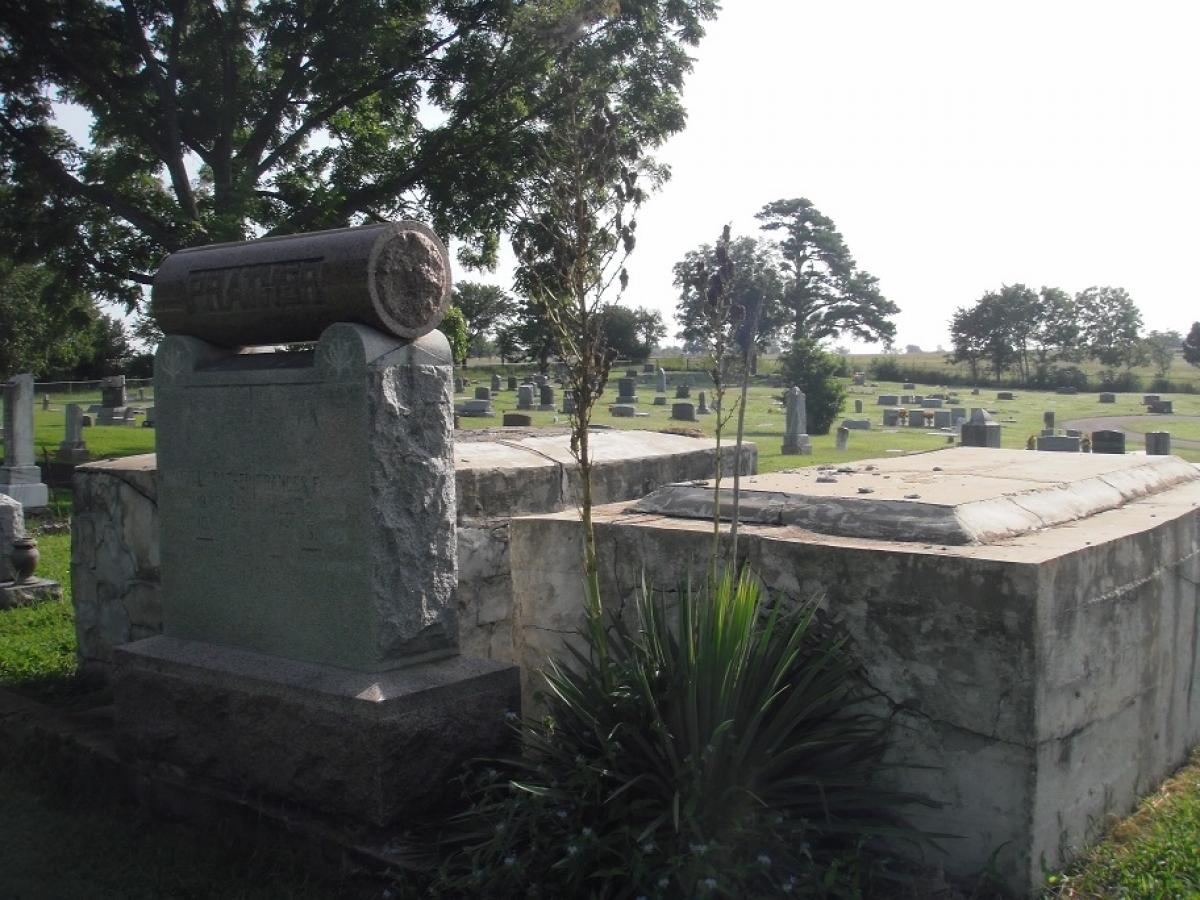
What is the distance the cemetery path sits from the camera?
2552 cm

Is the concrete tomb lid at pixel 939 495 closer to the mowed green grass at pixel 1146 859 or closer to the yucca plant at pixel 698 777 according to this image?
the yucca plant at pixel 698 777

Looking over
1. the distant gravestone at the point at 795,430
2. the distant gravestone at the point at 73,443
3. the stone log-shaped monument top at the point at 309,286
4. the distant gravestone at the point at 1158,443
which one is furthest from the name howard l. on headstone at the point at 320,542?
the distant gravestone at the point at 1158,443

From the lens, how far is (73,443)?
59.2 ft

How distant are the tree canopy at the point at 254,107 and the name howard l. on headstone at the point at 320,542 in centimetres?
1202

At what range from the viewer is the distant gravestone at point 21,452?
42.9 ft

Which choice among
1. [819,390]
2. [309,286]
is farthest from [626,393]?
[309,286]

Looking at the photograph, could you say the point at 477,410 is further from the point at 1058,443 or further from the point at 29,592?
the point at 29,592

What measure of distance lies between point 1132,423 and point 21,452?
85.5ft

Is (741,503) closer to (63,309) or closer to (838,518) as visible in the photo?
(838,518)

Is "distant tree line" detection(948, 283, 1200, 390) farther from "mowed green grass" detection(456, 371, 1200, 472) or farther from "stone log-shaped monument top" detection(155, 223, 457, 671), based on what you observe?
"stone log-shaped monument top" detection(155, 223, 457, 671)

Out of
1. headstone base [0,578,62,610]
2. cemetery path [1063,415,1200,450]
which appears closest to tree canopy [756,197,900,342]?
cemetery path [1063,415,1200,450]

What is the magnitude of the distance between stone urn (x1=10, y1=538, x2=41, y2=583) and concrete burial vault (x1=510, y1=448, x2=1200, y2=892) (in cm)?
506

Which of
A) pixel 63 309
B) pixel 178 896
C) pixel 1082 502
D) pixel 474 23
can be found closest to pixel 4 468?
pixel 63 309

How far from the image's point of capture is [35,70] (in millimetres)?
15445
